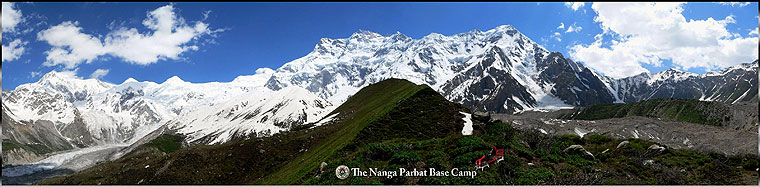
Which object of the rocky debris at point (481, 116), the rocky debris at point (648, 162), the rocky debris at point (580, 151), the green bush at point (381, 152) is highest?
the rocky debris at point (481, 116)

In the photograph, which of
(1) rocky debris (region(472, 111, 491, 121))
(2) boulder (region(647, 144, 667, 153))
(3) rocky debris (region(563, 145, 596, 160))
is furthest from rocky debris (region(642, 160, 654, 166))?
(1) rocky debris (region(472, 111, 491, 121))

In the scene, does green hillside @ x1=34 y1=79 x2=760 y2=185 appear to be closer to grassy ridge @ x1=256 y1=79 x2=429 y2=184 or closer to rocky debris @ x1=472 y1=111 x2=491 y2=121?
rocky debris @ x1=472 y1=111 x2=491 y2=121

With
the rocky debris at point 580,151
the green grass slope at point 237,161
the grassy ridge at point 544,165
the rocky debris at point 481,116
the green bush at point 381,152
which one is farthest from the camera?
the green grass slope at point 237,161

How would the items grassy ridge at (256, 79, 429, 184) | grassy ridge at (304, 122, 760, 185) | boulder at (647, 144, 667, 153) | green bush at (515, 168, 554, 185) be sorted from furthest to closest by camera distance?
grassy ridge at (256, 79, 429, 184)
boulder at (647, 144, 667, 153)
grassy ridge at (304, 122, 760, 185)
green bush at (515, 168, 554, 185)

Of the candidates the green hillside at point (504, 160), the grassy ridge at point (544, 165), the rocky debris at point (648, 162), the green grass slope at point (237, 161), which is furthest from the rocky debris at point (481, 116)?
the rocky debris at point (648, 162)

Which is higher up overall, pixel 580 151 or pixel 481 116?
pixel 481 116

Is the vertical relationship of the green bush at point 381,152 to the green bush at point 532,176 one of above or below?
above

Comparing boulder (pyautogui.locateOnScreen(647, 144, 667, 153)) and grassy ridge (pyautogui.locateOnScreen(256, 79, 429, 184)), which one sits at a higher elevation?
grassy ridge (pyautogui.locateOnScreen(256, 79, 429, 184))

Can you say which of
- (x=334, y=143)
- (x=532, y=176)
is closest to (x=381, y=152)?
(x=532, y=176)

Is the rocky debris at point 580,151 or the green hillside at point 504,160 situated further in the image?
the rocky debris at point 580,151

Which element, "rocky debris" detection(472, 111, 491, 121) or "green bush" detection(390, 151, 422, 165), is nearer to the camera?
"green bush" detection(390, 151, 422, 165)

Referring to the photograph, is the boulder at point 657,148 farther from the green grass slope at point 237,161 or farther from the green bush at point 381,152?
the green grass slope at point 237,161

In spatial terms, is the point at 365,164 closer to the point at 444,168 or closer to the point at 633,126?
the point at 444,168

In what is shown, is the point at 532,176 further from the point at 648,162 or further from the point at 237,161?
the point at 237,161
